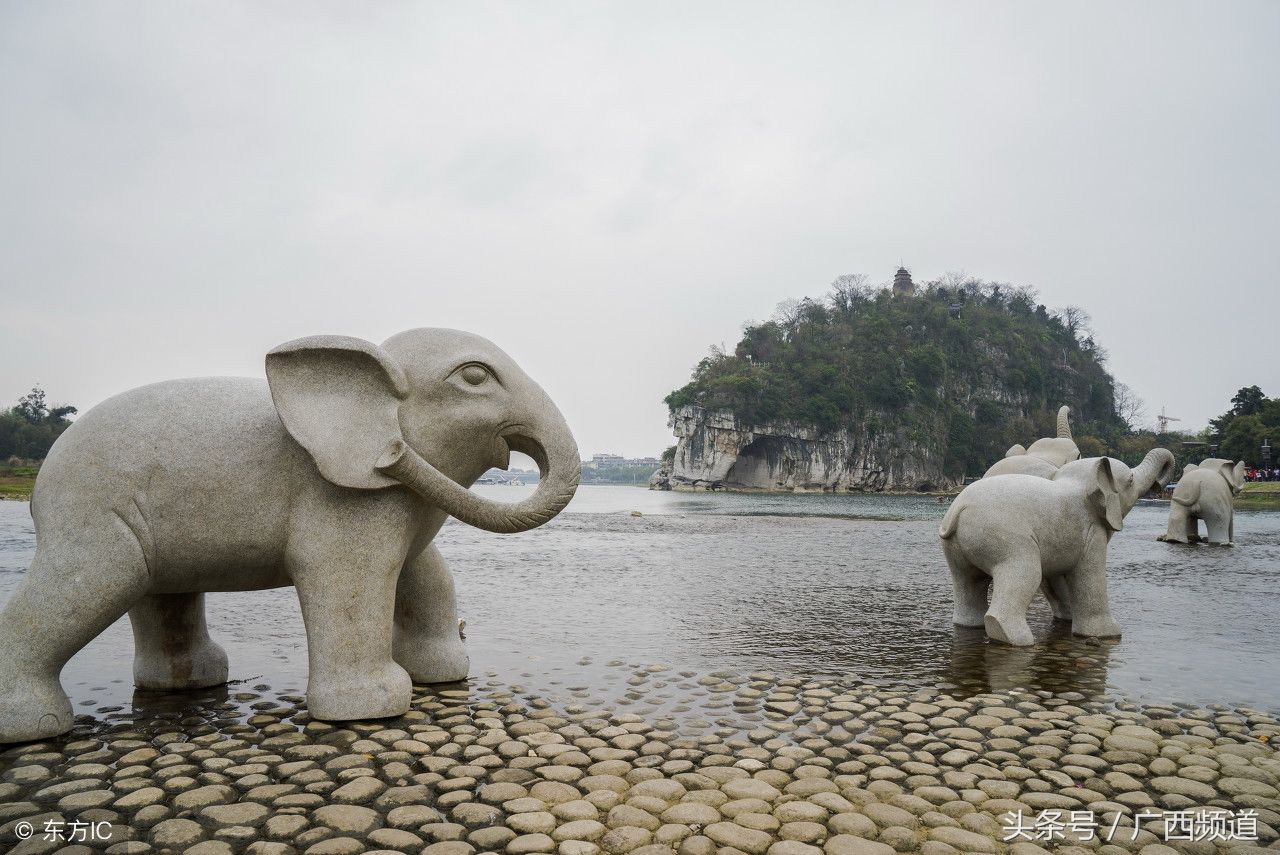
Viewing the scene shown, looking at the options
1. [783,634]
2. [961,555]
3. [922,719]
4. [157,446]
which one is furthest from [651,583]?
[157,446]

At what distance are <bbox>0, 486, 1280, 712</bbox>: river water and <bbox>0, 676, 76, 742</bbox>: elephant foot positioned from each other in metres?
0.57

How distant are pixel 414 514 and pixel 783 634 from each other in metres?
3.37

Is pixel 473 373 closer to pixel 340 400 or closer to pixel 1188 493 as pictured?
pixel 340 400

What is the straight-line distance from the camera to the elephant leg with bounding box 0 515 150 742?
320 centimetres

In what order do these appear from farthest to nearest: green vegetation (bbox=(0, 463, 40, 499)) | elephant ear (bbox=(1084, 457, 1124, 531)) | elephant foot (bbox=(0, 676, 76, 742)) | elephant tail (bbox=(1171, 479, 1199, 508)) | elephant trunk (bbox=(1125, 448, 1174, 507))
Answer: green vegetation (bbox=(0, 463, 40, 499)) → elephant tail (bbox=(1171, 479, 1199, 508)) → elephant trunk (bbox=(1125, 448, 1174, 507)) → elephant ear (bbox=(1084, 457, 1124, 531)) → elephant foot (bbox=(0, 676, 76, 742))

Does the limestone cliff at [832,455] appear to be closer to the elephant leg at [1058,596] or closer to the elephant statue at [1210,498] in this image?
the elephant statue at [1210,498]

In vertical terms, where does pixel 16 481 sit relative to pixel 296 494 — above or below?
below

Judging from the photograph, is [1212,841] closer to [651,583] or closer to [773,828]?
[773,828]

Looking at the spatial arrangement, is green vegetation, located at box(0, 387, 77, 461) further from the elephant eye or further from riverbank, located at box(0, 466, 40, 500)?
the elephant eye

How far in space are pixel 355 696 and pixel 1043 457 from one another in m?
10.4

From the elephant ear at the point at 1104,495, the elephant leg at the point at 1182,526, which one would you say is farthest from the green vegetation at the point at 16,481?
the elephant leg at the point at 1182,526

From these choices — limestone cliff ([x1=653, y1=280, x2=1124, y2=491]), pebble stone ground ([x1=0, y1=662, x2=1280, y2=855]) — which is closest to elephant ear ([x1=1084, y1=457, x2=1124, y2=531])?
pebble stone ground ([x1=0, y1=662, x2=1280, y2=855])

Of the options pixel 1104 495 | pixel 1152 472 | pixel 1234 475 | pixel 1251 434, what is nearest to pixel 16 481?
pixel 1104 495

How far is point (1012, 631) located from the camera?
544 centimetres
